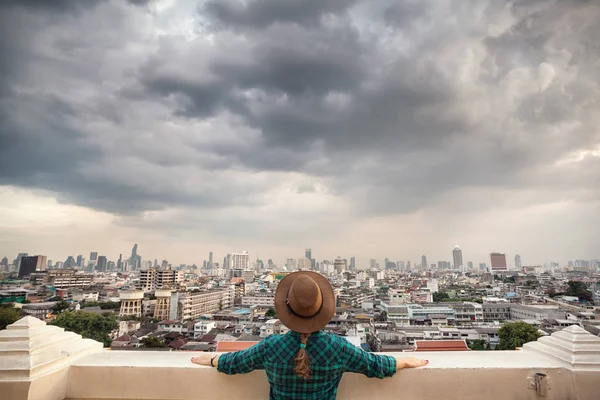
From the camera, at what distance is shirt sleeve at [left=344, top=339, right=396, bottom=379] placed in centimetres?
117

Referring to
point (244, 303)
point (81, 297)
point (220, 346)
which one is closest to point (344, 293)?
point (244, 303)

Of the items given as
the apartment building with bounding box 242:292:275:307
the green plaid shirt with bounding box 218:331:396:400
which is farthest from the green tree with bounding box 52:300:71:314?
the green plaid shirt with bounding box 218:331:396:400

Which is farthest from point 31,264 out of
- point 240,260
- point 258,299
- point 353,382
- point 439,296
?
point 353,382

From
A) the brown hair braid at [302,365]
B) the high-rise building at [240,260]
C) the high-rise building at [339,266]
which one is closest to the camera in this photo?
the brown hair braid at [302,365]

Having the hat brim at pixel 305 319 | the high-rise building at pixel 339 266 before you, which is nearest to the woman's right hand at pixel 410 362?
the hat brim at pixel 305 319

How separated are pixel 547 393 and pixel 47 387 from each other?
1.98m

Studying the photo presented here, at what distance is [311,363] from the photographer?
112 cm

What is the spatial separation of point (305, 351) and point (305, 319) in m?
0.11

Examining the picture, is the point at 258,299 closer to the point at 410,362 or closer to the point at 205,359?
the point at 205,359

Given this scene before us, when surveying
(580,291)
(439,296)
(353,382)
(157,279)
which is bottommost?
(439,296)

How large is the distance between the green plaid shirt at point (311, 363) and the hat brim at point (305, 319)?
0.05m

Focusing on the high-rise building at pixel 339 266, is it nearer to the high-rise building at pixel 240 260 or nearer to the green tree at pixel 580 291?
the high-rise building at pixel 240 260

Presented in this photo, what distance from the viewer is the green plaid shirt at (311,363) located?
1122 mm

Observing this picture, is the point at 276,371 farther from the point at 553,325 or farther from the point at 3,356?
the point at 553,325
